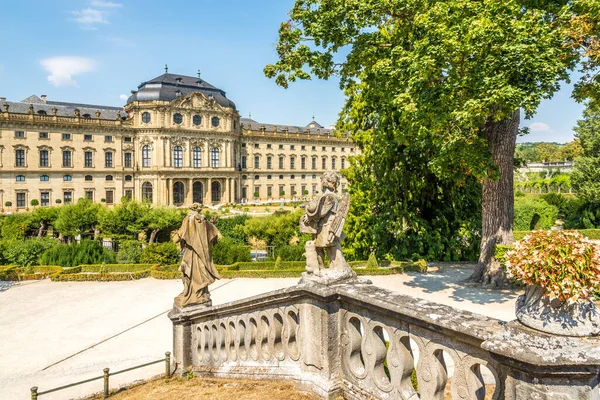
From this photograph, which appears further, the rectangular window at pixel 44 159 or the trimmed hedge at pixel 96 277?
the rectangular window at pixel 44 159

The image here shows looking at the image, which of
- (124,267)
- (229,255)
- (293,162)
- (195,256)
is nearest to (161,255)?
(124,267)

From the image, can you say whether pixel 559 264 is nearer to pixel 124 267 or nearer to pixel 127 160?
pixel 124 267

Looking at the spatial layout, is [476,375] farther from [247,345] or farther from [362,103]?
[362,103]

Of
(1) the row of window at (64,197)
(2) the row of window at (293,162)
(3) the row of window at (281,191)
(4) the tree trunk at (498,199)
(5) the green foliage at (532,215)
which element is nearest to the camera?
(4) the tree trunk at (498,199)

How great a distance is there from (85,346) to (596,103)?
1679 cm

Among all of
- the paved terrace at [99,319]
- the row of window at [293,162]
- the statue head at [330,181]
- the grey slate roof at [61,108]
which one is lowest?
the paved terrace at [99,319]

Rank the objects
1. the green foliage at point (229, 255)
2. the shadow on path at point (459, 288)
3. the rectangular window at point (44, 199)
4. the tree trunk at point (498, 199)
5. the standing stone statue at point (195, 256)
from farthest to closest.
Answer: the rectangular window at point (44, 199) → the green foliage at point (229, 255) → the tree trunk at point (498, 199) → the shadow on path at point (459, 288) → the standing stone statue at point (195, 256)

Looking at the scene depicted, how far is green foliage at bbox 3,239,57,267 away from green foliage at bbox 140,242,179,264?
711 cm

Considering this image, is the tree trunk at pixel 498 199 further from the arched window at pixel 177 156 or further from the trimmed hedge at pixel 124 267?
the arched window at pixel 177 156

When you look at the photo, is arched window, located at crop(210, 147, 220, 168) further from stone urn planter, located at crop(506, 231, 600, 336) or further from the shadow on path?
stone urn planter, located at crop(506, 231, 600, 336)

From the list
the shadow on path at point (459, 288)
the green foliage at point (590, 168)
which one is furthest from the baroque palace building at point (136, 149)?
the green foliage at point (590, 168)

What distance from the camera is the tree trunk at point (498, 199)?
45.3ft

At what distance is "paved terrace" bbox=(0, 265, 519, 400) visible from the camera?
9.73 metres

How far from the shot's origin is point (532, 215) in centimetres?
3347
